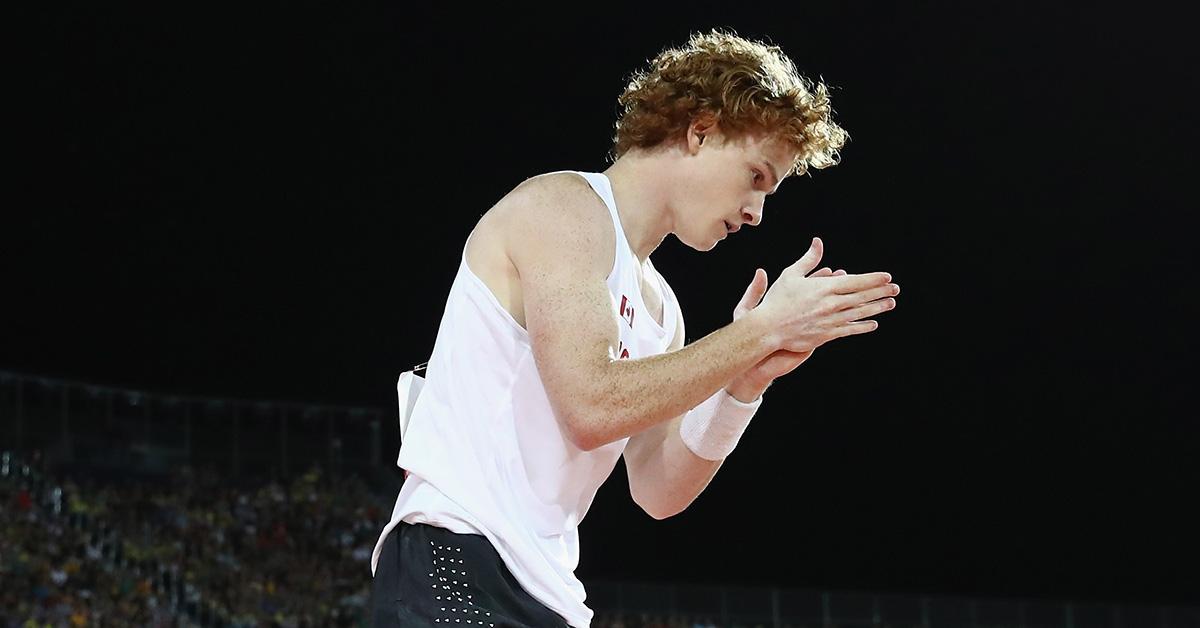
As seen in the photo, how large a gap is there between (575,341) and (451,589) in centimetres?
57

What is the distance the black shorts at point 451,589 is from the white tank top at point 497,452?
0.09ft

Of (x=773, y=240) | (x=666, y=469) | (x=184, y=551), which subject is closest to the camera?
(x=666, y=469)

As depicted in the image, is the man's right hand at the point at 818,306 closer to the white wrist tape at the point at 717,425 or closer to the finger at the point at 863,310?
the finger at the point at 863,310

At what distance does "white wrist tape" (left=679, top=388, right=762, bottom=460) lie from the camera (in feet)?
11.0

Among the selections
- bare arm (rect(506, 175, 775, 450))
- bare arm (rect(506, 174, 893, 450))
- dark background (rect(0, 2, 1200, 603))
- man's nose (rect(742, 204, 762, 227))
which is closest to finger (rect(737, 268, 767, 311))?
man's nose (rect(742, 204, 762, 227))

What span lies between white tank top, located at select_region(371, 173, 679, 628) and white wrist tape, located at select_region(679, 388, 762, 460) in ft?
1.34

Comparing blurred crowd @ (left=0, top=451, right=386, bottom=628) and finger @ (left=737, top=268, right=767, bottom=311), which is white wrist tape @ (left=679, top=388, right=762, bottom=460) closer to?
finger @ (left=737, top=268, right=767, bottom=311)

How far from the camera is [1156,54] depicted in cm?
2203

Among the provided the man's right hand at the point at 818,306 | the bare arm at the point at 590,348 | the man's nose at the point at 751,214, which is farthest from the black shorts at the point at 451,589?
the man's nose at the point at 751,214

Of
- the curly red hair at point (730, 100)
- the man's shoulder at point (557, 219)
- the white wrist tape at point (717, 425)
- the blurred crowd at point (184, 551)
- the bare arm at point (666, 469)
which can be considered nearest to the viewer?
the man's shoulder at point (557, 219)

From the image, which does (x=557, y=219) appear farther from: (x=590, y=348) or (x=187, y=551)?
(x=187, y=551)

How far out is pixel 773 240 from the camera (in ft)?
82.8

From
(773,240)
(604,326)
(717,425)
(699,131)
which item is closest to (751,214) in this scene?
(699,131)

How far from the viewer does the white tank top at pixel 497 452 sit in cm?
288
